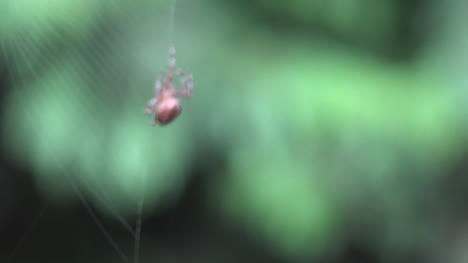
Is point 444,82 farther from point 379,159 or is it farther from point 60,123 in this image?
point 60,123

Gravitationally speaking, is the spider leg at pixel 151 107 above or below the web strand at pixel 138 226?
above

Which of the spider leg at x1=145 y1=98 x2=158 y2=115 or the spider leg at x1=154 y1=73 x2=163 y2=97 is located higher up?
the spider leg at x1=154 y1=73 x2=163 y2=97

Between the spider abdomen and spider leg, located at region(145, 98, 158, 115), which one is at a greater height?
the spider abdomen

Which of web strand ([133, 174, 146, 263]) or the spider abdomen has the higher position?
the spider abdomen

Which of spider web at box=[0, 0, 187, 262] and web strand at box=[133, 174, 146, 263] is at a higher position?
spider web at box=[0, 0, 187, 262]

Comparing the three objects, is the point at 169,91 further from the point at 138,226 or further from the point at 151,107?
the point at 138,226

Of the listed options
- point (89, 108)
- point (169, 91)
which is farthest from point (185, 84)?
point (89, 108)

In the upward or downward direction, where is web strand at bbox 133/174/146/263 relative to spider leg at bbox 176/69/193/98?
downward
